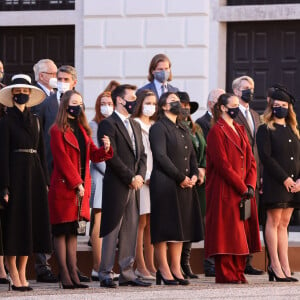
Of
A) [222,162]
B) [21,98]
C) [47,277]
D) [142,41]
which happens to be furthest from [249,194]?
[142,41]

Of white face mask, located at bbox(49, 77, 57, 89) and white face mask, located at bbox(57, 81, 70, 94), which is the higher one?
white face mask, located at bbox(49, 77, 57, 89)

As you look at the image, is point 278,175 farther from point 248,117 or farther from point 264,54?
point 264,54

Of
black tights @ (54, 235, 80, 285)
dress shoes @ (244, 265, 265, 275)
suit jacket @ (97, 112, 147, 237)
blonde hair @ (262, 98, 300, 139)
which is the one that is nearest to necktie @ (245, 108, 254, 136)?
blonde hair @ (262, 98, 300, 139)

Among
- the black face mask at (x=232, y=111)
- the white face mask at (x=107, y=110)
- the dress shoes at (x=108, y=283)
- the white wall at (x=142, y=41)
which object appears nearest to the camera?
the dress shoes at (x=108, y=283)

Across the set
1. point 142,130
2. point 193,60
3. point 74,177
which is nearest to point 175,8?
point 193,60

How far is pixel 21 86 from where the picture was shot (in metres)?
14.1

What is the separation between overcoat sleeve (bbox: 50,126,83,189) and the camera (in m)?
14.2

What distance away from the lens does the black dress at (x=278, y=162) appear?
49.8 feet

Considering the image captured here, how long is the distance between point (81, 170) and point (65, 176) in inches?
10.5

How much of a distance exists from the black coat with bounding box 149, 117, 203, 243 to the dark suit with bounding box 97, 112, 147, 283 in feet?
0.59

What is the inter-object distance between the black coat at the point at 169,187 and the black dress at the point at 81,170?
2.47 ft

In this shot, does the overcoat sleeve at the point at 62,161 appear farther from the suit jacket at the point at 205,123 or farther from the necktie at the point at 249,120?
the necktie at the point at 249,120

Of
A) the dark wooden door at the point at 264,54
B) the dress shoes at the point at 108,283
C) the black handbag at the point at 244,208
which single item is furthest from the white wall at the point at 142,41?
the dress shoes at the point at 108,283

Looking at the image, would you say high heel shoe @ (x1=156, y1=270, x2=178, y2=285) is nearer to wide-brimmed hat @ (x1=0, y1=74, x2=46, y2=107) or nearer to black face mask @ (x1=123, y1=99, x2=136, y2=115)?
black face mask @ (x1=123, y1=99, x2=136, y2=115)
